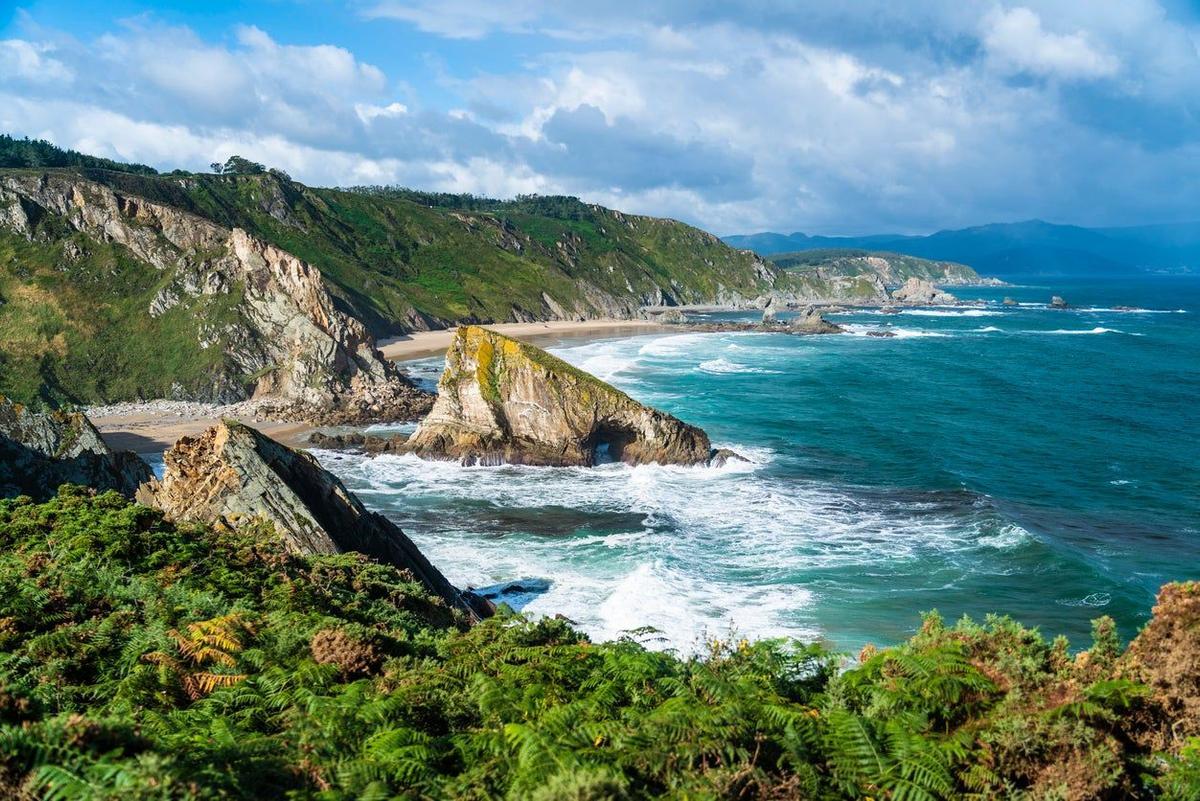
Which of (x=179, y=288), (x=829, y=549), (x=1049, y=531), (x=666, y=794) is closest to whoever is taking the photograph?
(x=666, y=794)

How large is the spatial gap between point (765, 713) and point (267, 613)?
8.13 metres

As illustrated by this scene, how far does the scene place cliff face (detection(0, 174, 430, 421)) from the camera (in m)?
59.0

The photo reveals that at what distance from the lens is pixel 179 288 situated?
67.2m

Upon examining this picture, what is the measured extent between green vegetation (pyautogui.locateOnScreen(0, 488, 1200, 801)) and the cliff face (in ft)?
147

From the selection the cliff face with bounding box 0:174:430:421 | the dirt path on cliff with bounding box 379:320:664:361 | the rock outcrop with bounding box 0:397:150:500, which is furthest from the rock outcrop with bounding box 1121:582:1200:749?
the dirt path on cliff with bounding box 379:320:664:361

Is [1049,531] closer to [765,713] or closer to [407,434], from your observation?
[765,713]

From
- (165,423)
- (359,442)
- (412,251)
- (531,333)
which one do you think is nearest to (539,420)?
(359,442)

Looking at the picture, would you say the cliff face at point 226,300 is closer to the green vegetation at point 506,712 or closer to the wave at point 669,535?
the wave at point 669,535

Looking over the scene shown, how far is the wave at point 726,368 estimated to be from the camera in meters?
73.4

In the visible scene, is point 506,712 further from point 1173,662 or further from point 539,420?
point 539,420

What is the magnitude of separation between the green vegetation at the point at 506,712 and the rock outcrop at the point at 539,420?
27.9 metres

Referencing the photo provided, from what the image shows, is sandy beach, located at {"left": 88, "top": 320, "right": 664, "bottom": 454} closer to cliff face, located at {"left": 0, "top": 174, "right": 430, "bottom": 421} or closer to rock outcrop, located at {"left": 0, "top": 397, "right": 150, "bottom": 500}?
cliff face, located at {"left": 0, "top": 174, "right": 430, "bottom": 421}

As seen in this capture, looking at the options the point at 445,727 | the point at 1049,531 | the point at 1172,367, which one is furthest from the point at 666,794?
the point at 1172,367

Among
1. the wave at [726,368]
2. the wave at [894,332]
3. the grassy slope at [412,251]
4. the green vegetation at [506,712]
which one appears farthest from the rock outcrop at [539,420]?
the wave at [894,332]
